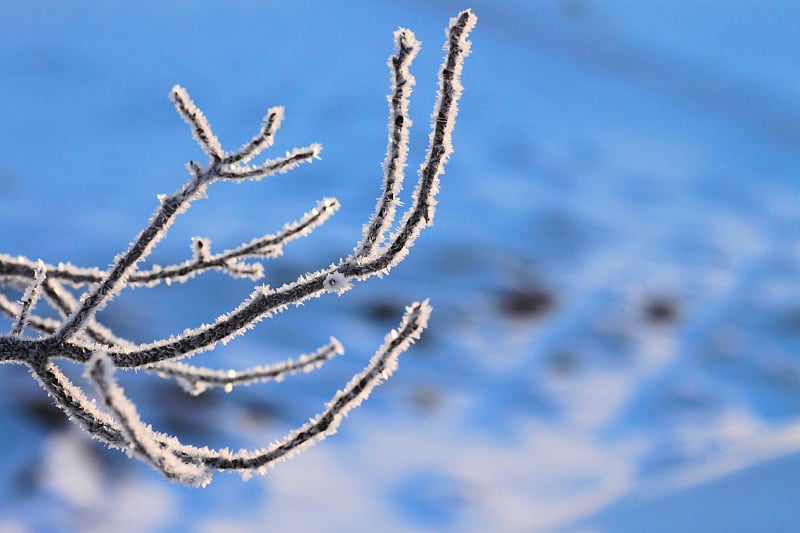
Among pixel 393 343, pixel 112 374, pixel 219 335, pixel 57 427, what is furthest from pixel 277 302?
pixel 57 427

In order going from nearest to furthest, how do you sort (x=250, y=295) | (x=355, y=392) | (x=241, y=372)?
(x=355, y=392) → (x=250, y=295) → (x=241, y=372)

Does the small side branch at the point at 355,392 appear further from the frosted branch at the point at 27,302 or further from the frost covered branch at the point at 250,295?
the frosted branch at the point at 27,302

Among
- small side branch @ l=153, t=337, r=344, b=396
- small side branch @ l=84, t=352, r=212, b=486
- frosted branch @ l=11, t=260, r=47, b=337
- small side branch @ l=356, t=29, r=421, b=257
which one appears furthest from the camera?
small side branch @ l=153, t=337, r=344, b=396

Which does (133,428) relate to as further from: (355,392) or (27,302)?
(27,302)

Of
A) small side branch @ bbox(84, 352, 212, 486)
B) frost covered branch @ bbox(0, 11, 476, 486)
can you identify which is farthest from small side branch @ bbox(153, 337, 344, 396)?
small side branch @ bbox(84, 352, 212, 486)

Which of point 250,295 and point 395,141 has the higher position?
point 395,141

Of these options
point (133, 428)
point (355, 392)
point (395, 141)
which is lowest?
point (133, 428)

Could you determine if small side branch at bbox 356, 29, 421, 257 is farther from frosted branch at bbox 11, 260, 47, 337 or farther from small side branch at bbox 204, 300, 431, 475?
frosted branch at bbox 11, 260, 47, 337

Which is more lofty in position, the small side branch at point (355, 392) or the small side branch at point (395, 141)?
the small side branch at point (395, 141)

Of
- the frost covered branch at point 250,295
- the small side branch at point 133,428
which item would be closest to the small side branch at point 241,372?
the frost covered branch at point 250,295

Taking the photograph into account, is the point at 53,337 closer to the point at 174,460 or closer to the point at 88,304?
the point at 88,304

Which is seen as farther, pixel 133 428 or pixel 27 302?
pixel 27 302

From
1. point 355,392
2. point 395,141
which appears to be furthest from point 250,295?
point 395,141

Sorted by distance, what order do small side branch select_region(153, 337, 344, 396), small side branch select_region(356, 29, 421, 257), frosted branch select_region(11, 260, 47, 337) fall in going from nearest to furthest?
small side branch select_region(356, 29, 421, 257), frosted branch select_region(11, 260, 47, 337), small side branch select_region(153, 337, 344, 396)
